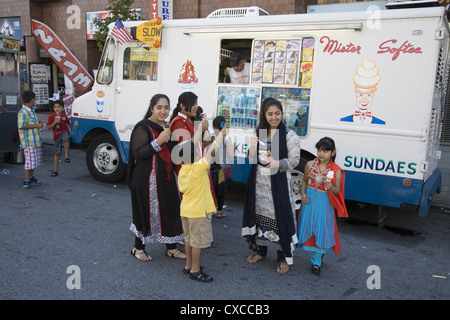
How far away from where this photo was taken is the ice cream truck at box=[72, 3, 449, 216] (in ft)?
15.3

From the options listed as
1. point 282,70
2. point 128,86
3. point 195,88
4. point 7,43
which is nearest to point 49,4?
point 7,43

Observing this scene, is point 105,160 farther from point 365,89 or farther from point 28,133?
point 365,89

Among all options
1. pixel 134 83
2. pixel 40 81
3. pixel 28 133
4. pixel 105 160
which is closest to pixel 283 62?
pixel 134 83

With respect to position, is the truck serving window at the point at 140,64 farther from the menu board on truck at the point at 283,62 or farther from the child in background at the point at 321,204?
the child in background at the point at 321,204

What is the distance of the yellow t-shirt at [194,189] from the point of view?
11.3 feet

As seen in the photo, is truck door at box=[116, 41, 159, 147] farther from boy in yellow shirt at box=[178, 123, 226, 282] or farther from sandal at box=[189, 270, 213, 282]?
sandal at box=[189, 270, 213, 282]

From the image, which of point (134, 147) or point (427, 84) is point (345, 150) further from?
point (134, 147)

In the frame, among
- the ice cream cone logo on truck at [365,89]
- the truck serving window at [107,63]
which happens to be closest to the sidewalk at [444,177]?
the ice cream cone logo on truck at [365,89]

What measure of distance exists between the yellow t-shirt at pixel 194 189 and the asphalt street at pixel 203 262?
2.29 feet

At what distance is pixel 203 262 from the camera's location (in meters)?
4.14

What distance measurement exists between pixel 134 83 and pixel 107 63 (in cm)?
71

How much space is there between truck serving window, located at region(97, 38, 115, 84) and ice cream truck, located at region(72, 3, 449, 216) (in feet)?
1.52

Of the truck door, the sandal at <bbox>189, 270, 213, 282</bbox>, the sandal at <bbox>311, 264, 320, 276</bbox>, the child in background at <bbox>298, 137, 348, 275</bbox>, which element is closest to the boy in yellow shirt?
the sandal at <bbox>189, 270, 213, 282</bbox>
